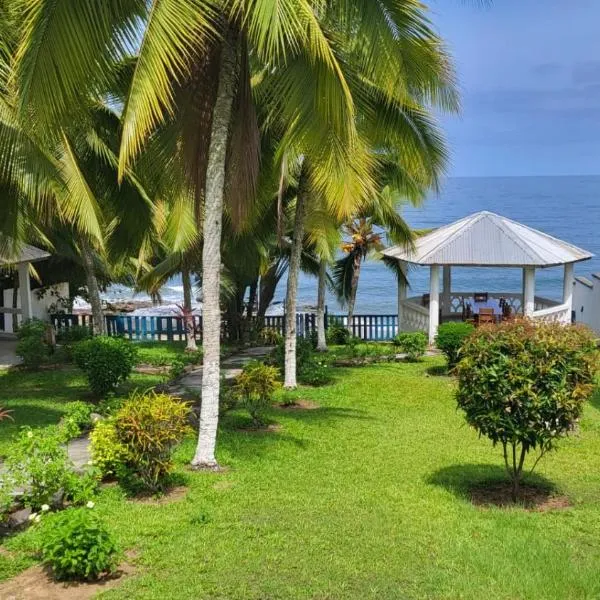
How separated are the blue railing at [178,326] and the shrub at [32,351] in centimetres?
607

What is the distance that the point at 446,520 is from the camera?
750cm

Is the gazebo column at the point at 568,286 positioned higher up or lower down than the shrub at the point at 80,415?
higher up

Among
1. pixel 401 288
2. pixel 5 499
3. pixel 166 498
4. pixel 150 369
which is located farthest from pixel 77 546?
pixel 401 288

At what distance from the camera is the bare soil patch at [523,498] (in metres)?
8.10

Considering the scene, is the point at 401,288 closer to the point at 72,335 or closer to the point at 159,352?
the point at 159,352

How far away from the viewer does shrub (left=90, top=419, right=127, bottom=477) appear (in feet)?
26.4

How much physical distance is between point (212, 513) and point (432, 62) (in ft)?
17.9

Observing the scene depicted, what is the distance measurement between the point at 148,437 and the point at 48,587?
205 cm

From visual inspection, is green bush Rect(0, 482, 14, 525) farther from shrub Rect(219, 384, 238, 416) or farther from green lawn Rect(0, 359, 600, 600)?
shrub Rect(219, 384, 238, 416)

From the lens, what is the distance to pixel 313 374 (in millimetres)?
15617

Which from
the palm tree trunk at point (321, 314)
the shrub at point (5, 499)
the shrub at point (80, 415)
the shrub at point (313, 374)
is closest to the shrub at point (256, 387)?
the shrub at point (80, 415)

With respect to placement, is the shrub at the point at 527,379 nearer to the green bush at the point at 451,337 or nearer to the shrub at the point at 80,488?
the shrub at the point at 80,488

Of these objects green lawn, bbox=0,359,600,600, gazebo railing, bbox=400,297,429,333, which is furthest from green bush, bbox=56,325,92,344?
green lawn, bbox=0,359,600,600

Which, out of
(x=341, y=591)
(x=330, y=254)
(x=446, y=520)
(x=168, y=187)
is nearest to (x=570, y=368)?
(x=446, y=520)
